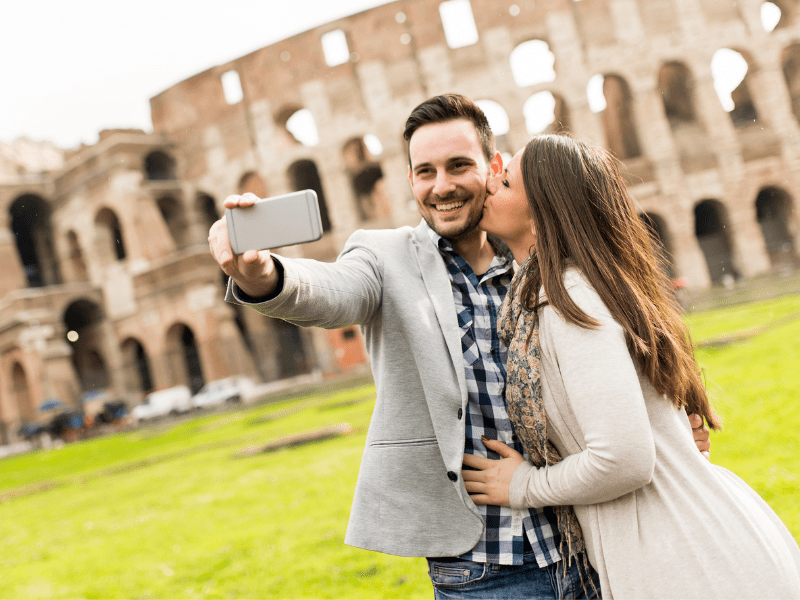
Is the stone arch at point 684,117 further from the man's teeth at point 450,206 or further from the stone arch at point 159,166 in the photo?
the man's teeth at point 450,206

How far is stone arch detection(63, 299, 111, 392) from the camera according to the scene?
86.5 ft

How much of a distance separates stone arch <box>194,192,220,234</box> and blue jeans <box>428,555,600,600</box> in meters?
26.8

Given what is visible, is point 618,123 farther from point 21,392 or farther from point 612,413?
point 21,392

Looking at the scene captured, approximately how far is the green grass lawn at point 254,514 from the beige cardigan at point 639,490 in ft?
1.95

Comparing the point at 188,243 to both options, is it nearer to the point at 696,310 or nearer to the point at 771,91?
the point at 696,310

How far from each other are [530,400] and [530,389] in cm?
3

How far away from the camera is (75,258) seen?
28.4 meters

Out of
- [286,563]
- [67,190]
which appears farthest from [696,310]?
[67,190]

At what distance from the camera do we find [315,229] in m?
1.39

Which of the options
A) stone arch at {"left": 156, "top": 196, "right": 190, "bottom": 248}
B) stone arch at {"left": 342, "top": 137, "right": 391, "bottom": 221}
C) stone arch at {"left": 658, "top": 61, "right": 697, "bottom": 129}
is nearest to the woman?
stone arch at {"left": 342, "top": 137, "right": 391, "bottom": 221}

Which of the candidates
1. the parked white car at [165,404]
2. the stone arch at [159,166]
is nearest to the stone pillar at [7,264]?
the stone arch at [159,166]

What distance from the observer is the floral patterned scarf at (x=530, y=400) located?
57.6 inches

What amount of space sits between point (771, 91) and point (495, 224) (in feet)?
87.8

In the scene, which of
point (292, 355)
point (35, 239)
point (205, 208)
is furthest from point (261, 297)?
point (35, 239)
